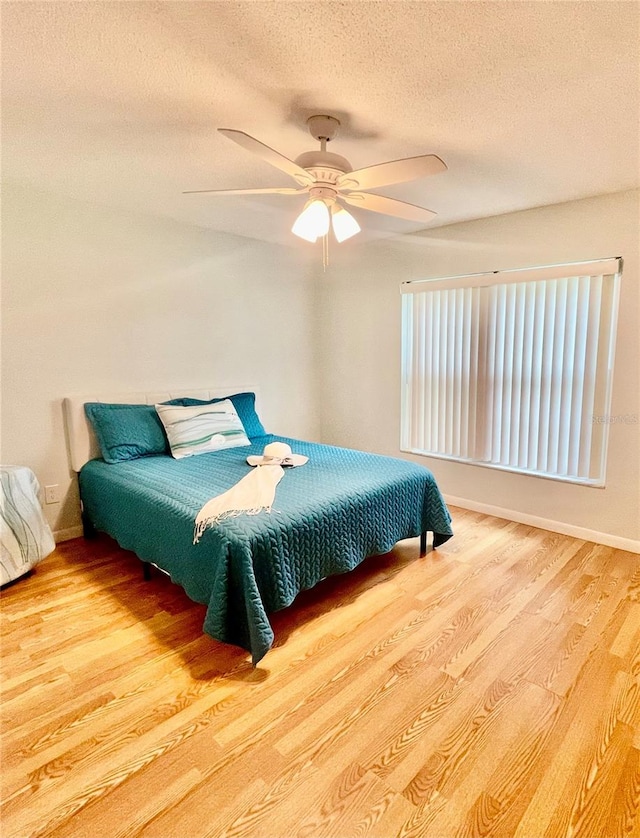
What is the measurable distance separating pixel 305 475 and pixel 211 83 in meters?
1.88

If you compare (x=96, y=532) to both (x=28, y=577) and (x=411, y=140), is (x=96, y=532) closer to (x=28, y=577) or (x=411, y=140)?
(x=28, y=577)

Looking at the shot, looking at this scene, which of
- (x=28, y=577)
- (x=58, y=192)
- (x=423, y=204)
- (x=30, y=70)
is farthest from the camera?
(x=423, y=204)

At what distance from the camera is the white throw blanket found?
1.97 m

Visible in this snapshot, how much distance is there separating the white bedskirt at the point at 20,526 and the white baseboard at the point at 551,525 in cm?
298

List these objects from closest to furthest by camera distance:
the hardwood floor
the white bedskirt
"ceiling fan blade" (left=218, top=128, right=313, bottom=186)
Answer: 1. the hardwood floor
2. "ceiling fan blade" (left=218, top=128, right=313, bottom=186)
3. the white bedskirt

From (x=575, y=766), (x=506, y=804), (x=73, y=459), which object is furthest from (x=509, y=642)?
(x=73, y=459)

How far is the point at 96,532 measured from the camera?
10.2 feet

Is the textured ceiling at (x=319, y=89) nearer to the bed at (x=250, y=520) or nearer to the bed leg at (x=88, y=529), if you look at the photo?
the bed at (x=250, y=520)

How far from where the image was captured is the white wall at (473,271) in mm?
2750

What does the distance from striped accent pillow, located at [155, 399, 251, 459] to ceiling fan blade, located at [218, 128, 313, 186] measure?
182cm

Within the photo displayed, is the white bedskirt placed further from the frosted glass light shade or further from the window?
Result: the window

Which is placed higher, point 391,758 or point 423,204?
point 423,204

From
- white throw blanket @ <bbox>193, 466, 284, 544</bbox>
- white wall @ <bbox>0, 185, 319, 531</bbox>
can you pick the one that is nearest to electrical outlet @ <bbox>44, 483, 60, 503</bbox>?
white wall @ <bbox>0, 185, 319, 531</bbox>

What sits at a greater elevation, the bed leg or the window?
the window
